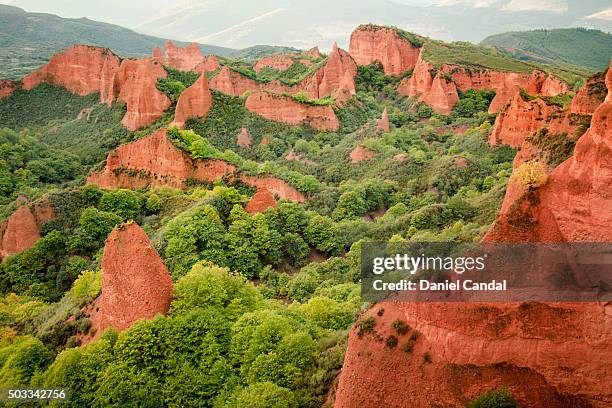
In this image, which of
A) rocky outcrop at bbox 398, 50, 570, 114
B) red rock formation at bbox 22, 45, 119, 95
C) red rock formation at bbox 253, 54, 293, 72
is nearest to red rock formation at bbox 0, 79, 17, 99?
red rock formation at bbox 22, 45, 119, 95

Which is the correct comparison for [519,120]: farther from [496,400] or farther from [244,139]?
[496,400]

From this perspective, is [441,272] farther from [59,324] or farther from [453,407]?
[59,324]

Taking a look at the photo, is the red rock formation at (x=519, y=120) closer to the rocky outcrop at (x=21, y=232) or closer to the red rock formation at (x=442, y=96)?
the red rock formation at (x=442, y=96)

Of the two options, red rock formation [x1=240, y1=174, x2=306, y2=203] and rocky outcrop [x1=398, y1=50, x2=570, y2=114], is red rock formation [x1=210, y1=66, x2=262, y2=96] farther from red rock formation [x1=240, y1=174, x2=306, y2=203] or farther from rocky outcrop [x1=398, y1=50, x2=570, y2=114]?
red rock formation [x1=240, y1=174, x2=306, y2=203]

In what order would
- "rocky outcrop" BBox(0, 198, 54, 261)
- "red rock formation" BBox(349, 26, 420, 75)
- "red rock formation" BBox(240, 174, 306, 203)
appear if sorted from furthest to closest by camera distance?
1. "red rock formation" BBox(349, 26, 420, 75)
2. "red rock formation" BBox(240, 174, 306, 203)
3. "rocky outcrop" BBox(0, 198, 54, 261)

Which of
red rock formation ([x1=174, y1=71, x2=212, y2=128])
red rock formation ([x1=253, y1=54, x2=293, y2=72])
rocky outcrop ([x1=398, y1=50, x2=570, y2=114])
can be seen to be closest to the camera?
red rock formation ([x1=174, y1=71, x2=212, y2=128])

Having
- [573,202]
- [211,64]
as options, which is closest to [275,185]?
[573,202]
